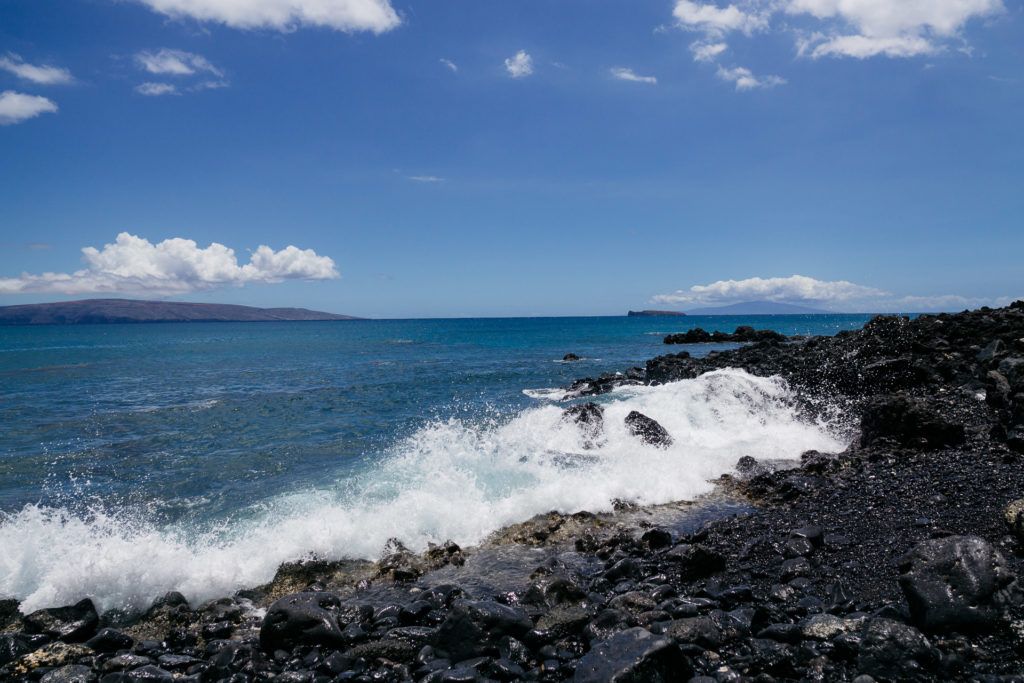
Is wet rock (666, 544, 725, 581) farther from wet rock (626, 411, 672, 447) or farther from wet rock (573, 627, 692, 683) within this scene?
wet rock (626, 411, 672, 447)

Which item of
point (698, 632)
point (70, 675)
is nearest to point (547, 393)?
point (698, 632)

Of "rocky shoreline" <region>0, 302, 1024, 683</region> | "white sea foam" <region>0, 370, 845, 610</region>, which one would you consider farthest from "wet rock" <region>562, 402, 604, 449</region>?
"rocky shoreline" <region>0, 302, 1024, 683</region>

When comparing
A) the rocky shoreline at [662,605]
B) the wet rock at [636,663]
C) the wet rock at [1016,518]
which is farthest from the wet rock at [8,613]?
the wet rock at [1016,518]

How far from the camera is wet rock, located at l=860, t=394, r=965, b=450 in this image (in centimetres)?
1321

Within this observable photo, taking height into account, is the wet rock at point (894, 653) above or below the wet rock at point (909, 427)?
below

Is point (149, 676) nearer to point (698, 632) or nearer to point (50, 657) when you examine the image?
point (50, 657)

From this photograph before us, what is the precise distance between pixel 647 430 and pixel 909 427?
239 inches

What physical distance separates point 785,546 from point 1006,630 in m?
2.78

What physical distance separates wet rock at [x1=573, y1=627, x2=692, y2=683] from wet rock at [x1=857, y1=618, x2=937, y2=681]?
1.53m

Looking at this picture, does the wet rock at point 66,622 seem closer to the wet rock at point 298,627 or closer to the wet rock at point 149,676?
the wet rock at point 149,676

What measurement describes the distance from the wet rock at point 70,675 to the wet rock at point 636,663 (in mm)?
4922

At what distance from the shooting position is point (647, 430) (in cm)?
1630

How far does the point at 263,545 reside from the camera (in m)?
9.48

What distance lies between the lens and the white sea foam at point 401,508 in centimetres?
856
